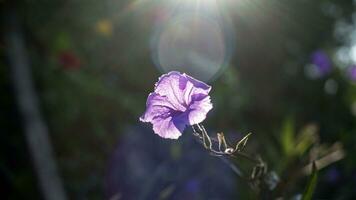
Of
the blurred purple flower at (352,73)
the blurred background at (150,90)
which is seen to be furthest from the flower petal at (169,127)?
the blurred purple flower at (352,73)

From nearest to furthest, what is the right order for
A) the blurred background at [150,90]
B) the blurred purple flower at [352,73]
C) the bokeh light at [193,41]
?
1. the blurred background at [150,90]
2. the bokeh light at [193,41]
3. the blurred purple flower at [352,73]

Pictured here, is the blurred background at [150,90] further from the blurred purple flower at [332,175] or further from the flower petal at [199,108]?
the flower petal at [199,108]

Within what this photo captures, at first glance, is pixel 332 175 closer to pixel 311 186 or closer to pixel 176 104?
pixel 311 186

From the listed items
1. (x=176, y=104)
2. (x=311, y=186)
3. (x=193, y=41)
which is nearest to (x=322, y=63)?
(x=193, y=41)

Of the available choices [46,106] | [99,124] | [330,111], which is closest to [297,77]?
[330,111]

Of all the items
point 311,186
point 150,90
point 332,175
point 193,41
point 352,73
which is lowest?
point 311,186

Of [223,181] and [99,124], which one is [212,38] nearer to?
[99,124]
